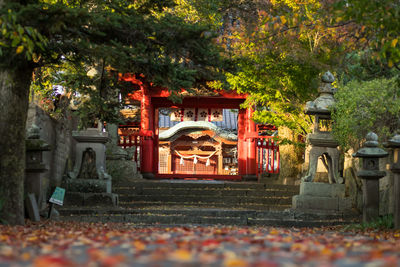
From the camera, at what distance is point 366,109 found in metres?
12.6

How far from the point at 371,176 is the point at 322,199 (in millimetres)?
2789

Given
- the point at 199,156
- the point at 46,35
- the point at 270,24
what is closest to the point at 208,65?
the point at 270,24

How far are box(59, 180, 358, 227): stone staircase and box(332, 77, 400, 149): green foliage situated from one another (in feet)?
6.45

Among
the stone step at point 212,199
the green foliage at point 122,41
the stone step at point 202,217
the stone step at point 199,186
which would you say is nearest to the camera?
the green foliage at point 122,41

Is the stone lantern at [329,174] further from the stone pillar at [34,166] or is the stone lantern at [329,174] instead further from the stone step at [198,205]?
the stone pillar at [34,166]

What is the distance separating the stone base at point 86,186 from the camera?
14375 millimetres

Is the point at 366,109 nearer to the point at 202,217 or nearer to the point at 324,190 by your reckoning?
the point at 324,190

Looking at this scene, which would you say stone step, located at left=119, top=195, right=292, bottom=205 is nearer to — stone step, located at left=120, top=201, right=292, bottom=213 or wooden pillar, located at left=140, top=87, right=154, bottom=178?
stone step, located at left=120, top=201, right=292, bottom=213

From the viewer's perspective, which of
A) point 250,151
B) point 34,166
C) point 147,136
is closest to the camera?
point 34,166

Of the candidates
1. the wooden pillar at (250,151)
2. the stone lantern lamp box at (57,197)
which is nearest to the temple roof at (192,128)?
the wooden pillar at (250,151)

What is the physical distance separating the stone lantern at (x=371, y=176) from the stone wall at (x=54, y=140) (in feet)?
20.6

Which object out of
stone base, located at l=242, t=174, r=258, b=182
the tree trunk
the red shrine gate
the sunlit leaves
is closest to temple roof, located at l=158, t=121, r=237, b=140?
the red shrine gate

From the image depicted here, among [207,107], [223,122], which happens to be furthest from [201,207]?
[223,122]

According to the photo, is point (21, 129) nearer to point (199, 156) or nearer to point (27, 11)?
point (27, 11)
